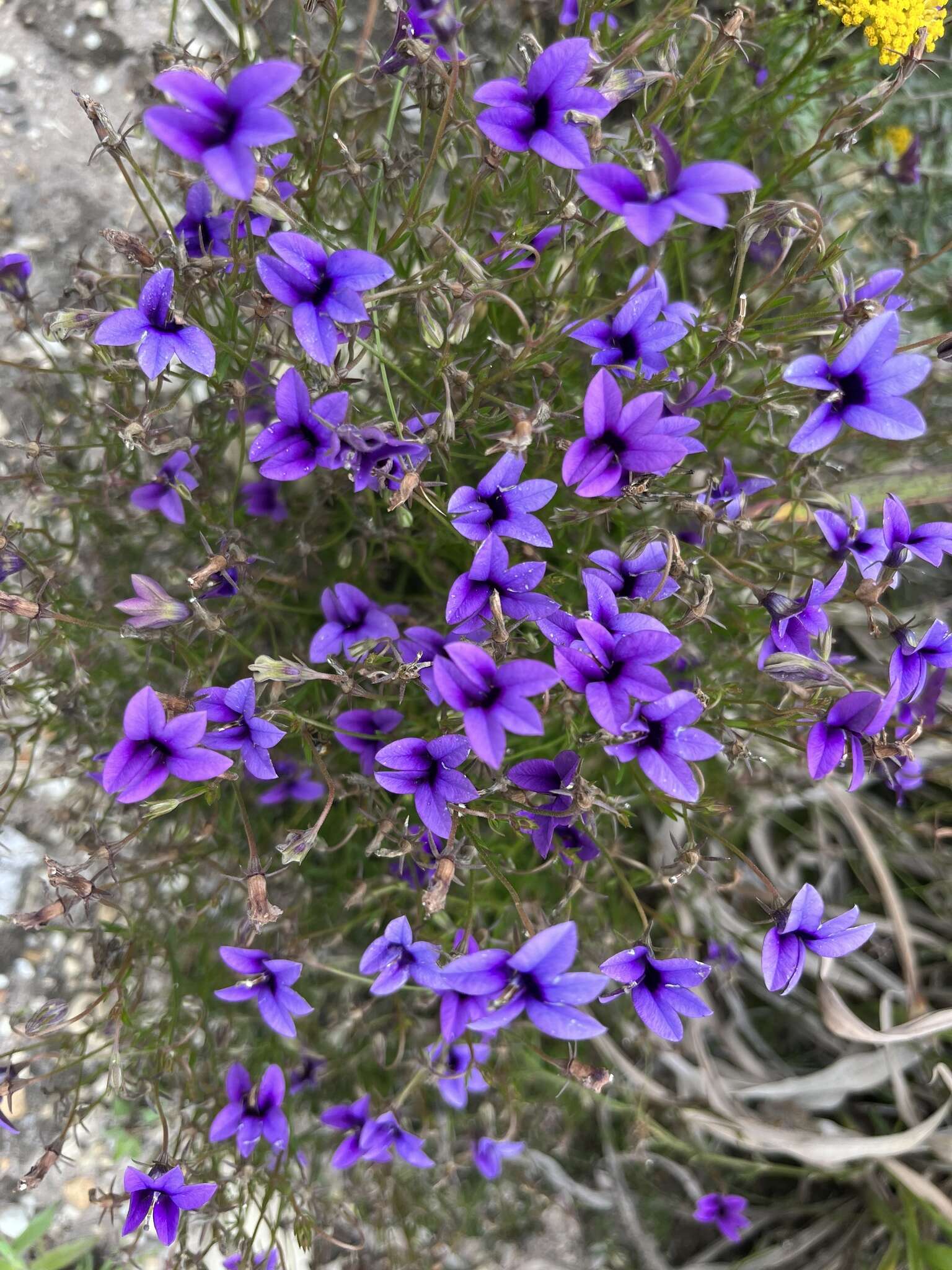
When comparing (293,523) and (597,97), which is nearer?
(597,97)

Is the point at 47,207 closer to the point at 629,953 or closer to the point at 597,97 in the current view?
the point at 597,97

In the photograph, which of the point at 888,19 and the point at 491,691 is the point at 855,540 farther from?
the point at 888,19

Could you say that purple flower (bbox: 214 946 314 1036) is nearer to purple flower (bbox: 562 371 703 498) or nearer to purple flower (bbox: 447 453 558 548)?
purple flower (bbox: 447 453 558 548)

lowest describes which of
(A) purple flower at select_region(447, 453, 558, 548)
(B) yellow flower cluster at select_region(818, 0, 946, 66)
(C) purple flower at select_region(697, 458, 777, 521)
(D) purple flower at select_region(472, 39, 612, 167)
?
(C) purple flower at select_region(697, 458, 777, 521)

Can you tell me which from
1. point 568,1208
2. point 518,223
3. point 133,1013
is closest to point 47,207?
point 518,223

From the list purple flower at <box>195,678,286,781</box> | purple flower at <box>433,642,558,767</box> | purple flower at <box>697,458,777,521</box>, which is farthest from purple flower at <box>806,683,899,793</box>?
purple flower at <box>195,678,286,781</box>

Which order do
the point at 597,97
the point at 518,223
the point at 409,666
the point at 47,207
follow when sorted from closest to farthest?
the point at 597,97 < the point at 409,666 < the point at 518,223 < the point at 47,207
